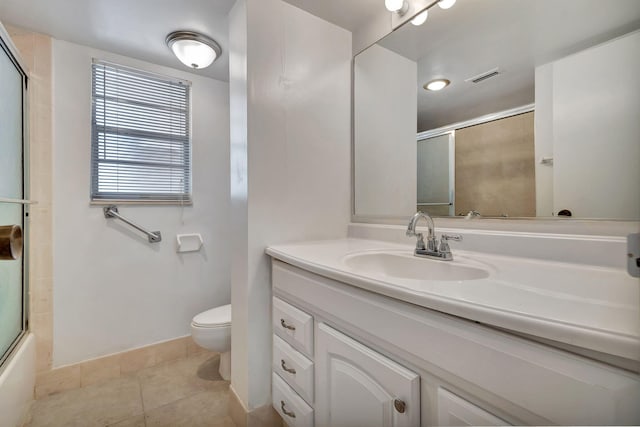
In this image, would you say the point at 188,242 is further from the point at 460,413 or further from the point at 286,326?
the point at 460,413

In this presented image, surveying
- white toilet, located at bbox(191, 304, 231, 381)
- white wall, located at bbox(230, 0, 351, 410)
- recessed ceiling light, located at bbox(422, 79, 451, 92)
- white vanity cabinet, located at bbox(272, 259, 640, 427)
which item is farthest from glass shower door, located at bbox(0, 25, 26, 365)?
recessed ceiling light, located at bbox(422, 79, 451, 92)

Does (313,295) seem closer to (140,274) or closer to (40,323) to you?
(140,274)

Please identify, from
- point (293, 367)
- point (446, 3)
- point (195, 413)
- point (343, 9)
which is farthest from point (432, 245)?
point (195, 413)

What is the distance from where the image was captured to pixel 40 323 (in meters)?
1.50

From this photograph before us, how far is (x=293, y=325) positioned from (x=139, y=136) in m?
1.67

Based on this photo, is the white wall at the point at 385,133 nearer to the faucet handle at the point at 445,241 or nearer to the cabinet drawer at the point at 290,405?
the faucet handle at the point at 445,241

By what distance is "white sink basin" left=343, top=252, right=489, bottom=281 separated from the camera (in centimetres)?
90

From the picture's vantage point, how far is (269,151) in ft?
4.11

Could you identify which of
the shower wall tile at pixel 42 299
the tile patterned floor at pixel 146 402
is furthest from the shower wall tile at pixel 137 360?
the shower wall tile at pixel 42 299

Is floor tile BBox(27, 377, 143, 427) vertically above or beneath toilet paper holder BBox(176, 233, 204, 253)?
beneath

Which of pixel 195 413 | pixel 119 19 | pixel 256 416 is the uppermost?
pixel 119 19

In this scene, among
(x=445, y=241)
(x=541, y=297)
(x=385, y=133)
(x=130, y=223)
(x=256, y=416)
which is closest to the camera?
(x=541, y=297)

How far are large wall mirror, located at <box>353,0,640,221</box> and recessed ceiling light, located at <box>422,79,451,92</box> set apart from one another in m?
0.02

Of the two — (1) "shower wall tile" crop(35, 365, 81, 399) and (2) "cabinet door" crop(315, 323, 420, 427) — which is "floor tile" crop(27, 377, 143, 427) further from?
(2) "cabinet door" crop(315, 323, 420, 427)
